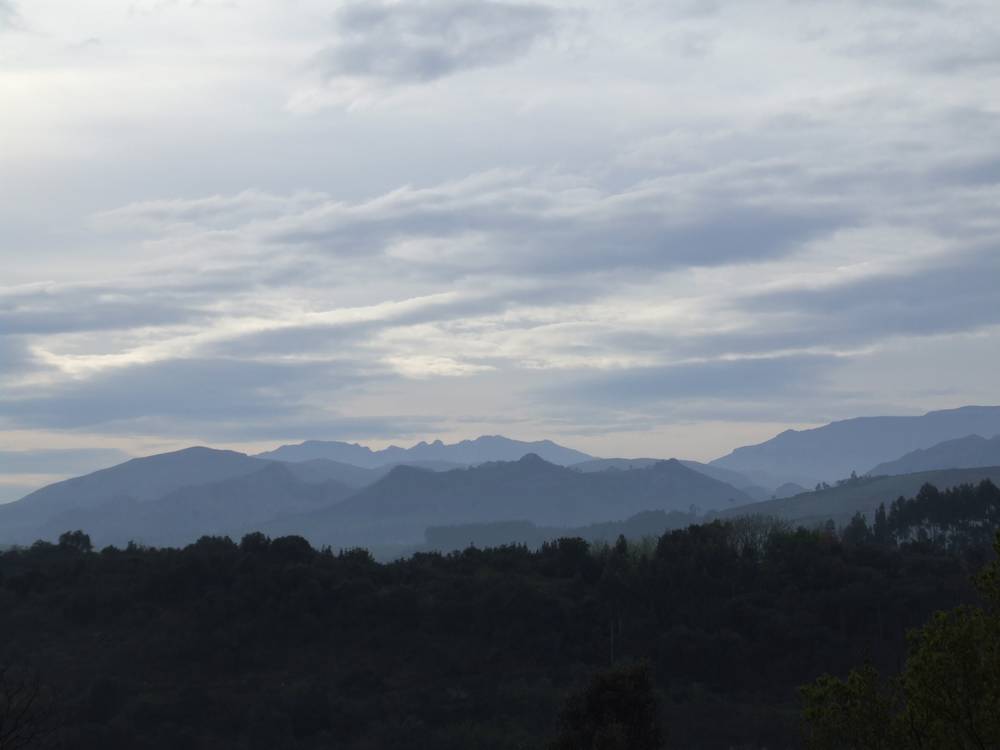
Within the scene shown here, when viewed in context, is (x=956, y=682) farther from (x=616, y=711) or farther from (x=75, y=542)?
(x=75, y=542)

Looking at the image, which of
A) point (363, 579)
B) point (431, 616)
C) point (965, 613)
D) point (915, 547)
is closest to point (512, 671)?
point (431, 616)

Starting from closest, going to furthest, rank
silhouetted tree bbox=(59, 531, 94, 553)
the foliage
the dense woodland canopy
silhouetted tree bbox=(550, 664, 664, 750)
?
the foliage < silhouetted tree bbox=(550, 664, 664, 750) < the dense woodland canopy < silhouetted tree bbox=(59, 531, 94, 553)

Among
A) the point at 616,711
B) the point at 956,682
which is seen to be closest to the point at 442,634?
the point at 616,711

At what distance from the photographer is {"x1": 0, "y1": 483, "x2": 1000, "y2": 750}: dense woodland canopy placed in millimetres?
55062

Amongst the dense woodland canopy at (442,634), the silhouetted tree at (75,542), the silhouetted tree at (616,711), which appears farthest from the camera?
the silhouetted tree at (75,542)

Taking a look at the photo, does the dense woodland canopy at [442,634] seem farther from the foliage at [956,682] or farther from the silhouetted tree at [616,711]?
the foliage at [956,682]

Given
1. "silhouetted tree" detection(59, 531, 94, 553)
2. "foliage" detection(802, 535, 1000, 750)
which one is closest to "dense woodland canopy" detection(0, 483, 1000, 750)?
"silhouetted tree" detection(59, 531, 94, 553)

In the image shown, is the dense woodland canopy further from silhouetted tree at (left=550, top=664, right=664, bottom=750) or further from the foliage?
the foliage

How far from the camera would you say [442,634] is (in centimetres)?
6894

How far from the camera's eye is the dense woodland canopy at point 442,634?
Answer: 181 ft

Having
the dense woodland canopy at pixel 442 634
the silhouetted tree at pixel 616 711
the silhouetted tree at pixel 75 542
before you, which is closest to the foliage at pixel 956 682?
the silhouetted tree at pixel 616 711

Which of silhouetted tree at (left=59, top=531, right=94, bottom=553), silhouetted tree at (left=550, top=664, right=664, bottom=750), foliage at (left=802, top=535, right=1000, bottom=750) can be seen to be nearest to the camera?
foliage at (left=802, top=535, right=1000, bottom=750)

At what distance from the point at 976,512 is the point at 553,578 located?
178ft

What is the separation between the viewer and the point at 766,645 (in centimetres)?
6594
